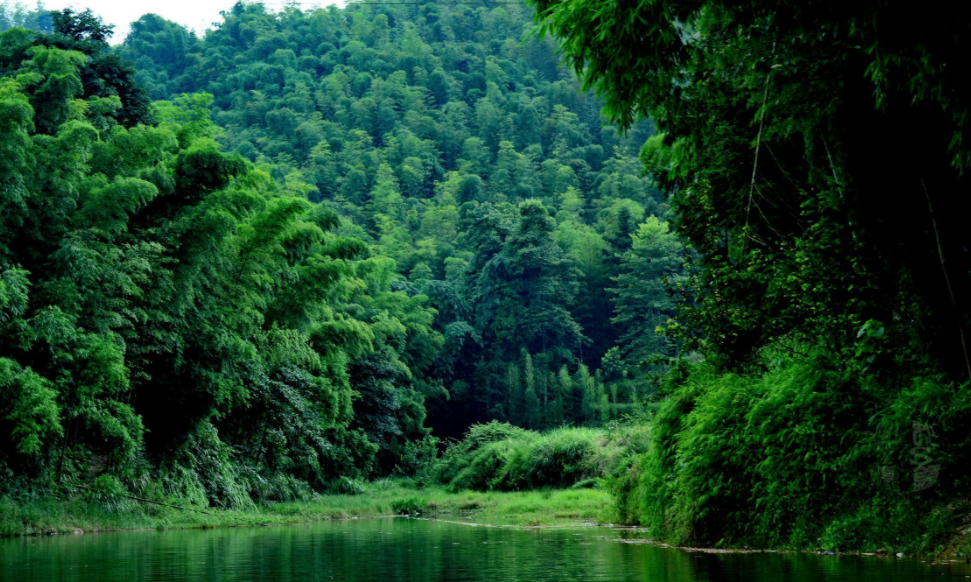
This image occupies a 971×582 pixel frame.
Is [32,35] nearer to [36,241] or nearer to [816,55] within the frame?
[36,241]

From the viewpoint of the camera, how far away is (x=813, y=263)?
34.1 ft

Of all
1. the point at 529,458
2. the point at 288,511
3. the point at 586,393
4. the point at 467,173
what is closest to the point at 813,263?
the point at 288,511

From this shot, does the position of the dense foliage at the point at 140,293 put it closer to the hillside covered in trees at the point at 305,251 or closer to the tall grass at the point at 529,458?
the hillside covered in trees at the point at 305,251

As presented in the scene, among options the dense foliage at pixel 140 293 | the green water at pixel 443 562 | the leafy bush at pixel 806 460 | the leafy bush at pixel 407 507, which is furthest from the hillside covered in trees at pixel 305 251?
the leafy bush at pixel 407 507

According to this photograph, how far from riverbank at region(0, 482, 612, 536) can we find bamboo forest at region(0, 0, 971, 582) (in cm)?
14

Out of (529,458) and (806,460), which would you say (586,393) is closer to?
(529,458)

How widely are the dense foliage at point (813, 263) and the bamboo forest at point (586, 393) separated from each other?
3 cm

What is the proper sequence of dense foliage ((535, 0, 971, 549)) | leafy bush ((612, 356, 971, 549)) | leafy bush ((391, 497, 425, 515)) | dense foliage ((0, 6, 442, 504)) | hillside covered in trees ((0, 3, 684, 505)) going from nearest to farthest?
1. dense foliage ((535, 0, 971, 549))
2. leafy bush ((612, 356, 971, 549))
3. dense foliage ((0, 6, 442, 504))
4. hillside covered in trees ((0, 3, 684, 505))
5. leafy bush ((391, 497, 425, 515))

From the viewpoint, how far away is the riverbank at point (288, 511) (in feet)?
64.8

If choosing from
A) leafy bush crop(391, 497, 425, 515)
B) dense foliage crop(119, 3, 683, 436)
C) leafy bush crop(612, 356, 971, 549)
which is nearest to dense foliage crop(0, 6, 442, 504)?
leafy bush crop(391, 497, 425, 515)

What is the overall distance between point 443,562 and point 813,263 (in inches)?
204

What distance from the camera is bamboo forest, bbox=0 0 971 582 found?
23.1 feet

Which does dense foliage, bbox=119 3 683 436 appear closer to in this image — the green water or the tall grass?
the tall grass

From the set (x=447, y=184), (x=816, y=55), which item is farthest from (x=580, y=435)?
(x=447, y=184)
